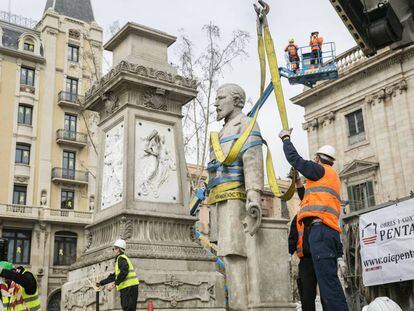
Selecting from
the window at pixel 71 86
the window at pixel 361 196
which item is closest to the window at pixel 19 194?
the window at pixel 71 86

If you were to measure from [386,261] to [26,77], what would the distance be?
28.7m

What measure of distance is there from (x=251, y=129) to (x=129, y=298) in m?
2.99

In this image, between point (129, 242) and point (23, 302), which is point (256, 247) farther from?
point (23, 302)

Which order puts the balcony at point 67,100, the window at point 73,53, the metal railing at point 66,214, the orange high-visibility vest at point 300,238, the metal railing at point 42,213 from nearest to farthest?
the orange high-visibility vest at point 300,238
the metal railing at point 42,213
the metal railing at point 66,214
the balcony at point 67,100
the window at point 73,53

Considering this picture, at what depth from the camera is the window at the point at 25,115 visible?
35.9 metres

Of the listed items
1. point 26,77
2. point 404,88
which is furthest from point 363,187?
point 26,77

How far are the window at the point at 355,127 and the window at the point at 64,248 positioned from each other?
20.4 metres

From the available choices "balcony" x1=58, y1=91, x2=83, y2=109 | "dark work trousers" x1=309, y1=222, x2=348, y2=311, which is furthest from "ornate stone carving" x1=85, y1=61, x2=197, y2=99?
"balcony" x1=58, y1=91, x2=83, y2=109

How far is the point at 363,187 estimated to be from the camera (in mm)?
23734

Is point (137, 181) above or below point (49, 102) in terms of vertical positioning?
below

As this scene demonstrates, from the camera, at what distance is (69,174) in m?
37.0

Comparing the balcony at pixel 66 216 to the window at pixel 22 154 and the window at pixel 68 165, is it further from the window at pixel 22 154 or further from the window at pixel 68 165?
the window at pixel 22 154

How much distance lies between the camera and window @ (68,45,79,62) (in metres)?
39.2

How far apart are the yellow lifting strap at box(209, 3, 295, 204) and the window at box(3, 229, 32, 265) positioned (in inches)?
1116
